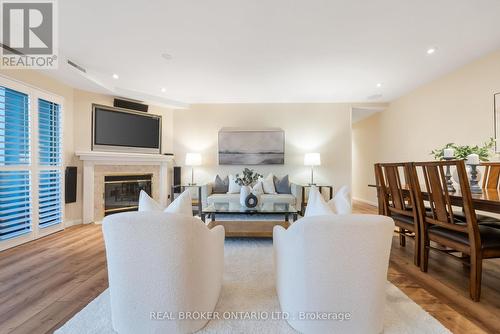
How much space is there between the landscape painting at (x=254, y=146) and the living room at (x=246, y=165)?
0.03m

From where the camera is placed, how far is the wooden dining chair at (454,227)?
166 cm

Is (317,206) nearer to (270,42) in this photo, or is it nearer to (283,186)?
(270,42)

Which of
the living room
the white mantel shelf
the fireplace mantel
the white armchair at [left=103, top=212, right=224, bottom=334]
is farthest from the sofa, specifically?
the white armchair at [left=103, top=212, right=224, bottom=334]

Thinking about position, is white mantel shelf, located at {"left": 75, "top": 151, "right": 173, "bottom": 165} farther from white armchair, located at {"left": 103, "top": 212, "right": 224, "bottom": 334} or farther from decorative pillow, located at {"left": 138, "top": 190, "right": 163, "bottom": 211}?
white armchair, located at {"left": 103, "top": 212, "right": 224, "bottom": 334}

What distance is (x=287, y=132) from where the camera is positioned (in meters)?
5.28

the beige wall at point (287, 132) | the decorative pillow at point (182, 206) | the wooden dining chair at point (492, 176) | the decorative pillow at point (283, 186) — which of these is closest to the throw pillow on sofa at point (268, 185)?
the decorative pillow at point (283, 186)

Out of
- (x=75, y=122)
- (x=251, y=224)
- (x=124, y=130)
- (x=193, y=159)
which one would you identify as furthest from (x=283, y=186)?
(x=75, y=122)

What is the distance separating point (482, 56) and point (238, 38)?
3.40 metres

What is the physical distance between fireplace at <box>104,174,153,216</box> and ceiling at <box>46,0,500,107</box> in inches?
65.8

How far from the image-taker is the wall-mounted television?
4245mm

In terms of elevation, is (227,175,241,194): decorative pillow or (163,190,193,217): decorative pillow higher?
(163,190,193,217): decorative pillow

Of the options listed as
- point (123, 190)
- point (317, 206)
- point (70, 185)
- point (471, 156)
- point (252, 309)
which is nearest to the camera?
point (317, 206)

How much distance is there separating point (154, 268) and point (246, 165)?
406 centimetres

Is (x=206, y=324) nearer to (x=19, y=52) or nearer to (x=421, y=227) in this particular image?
(x=421, y=227)
